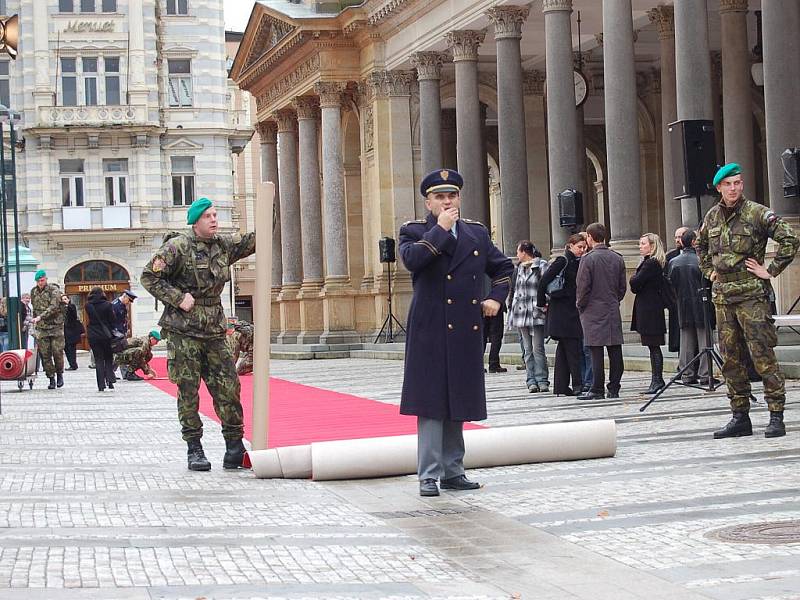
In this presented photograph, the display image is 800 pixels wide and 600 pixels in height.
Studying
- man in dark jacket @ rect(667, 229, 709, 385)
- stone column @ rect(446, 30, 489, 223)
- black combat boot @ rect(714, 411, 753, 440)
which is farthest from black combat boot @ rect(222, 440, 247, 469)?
stone column @ rect(446, 30, 489, 223)

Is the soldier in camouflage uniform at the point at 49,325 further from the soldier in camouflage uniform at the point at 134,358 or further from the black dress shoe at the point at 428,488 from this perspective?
the black dress shoe at the point at 428,488

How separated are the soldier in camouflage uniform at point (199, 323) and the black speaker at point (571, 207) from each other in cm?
1644

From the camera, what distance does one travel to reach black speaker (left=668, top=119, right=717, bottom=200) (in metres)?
16.0

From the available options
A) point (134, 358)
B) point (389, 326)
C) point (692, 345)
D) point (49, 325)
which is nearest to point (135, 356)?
point (134, 358)

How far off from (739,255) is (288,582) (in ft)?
20.3

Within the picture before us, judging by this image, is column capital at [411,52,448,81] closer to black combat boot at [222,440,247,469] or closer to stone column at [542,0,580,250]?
stone column at [542,0,580,250]

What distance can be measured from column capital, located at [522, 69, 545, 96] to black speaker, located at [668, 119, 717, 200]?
86.2ft

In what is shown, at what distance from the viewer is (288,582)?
6.61m

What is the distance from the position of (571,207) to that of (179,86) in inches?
1583

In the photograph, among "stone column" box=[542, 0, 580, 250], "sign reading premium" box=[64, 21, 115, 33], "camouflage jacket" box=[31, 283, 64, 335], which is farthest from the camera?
"sign reading premium" box=[64, 21, 115, 33]

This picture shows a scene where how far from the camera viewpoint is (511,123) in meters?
30.9

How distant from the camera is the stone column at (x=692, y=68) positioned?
2284cm

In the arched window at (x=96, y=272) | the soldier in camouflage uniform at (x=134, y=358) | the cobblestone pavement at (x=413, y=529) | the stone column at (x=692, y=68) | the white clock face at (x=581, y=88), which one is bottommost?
the cobblestone pavement at (x=413, y=529)

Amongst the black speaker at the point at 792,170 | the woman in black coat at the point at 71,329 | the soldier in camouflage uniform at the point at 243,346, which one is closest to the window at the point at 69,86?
the woman in black coat at the point at 71,329
